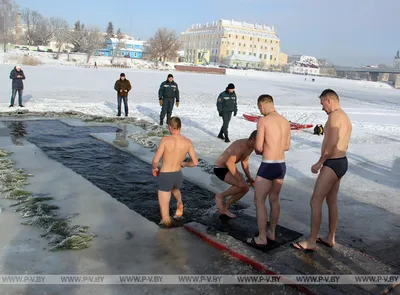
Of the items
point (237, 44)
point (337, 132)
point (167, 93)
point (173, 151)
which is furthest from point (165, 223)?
point (237, 44)

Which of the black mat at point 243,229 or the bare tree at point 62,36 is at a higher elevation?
the bare tree at point 62,36

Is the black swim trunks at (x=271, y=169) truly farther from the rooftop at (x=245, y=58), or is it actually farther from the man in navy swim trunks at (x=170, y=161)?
the rooftop at (x=245, y=58)

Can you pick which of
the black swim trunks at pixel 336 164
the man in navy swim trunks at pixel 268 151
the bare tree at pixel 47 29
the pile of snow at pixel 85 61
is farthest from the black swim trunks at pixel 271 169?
the bare tree at pixel 47 29

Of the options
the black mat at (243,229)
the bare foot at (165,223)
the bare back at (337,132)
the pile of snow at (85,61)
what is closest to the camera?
the bare back at (337,132)

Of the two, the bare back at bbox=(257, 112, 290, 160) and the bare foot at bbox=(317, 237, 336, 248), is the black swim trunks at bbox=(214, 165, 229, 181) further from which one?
the bare foot at bbox=(317, 237, 336, 248)

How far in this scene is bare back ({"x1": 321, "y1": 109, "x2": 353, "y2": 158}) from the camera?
13.8 ft

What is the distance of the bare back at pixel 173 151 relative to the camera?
190 inches

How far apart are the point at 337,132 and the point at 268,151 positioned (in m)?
0.77

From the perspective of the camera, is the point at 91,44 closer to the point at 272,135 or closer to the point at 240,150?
the point at 240,150

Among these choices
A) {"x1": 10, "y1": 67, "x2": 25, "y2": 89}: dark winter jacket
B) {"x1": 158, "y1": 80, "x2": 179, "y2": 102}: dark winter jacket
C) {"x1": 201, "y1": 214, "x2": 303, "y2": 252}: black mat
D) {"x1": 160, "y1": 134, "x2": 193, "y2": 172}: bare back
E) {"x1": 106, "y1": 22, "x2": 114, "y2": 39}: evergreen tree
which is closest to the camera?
{"x1": 201, "y1": 214, "x2": 303, "y2": 252}: black mat

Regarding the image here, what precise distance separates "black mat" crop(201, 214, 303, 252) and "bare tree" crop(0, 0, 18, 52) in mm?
84134

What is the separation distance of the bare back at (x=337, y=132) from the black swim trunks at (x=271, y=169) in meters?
0.54

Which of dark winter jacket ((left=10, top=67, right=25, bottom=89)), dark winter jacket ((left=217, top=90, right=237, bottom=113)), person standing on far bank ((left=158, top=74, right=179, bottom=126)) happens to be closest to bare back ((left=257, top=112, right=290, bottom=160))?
dark winter jacket ((left=217, top=90, right=237, bottom=113))

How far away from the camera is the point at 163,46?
3693 inches
